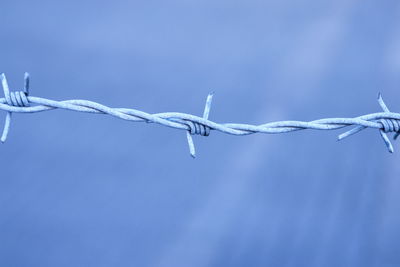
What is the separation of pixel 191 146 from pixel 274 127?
0.50ft

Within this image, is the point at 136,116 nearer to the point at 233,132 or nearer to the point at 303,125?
the point at 233,132

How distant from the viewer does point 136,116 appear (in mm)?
740

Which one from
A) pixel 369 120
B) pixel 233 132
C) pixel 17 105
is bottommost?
pixel 17 105

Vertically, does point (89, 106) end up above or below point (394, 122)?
below

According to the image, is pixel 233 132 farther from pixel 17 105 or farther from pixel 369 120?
pixel 17 105

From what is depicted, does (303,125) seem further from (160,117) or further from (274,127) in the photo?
(160,117)

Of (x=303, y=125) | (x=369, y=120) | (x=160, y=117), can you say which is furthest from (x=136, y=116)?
(x=369, y=120)

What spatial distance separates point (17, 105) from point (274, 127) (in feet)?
1.44

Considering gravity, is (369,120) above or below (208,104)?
above

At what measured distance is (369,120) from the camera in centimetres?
81

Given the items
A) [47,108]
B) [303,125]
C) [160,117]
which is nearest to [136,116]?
[160,117]

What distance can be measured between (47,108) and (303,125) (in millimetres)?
433

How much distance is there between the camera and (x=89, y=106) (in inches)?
29.1

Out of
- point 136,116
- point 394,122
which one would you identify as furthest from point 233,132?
point 394,122
